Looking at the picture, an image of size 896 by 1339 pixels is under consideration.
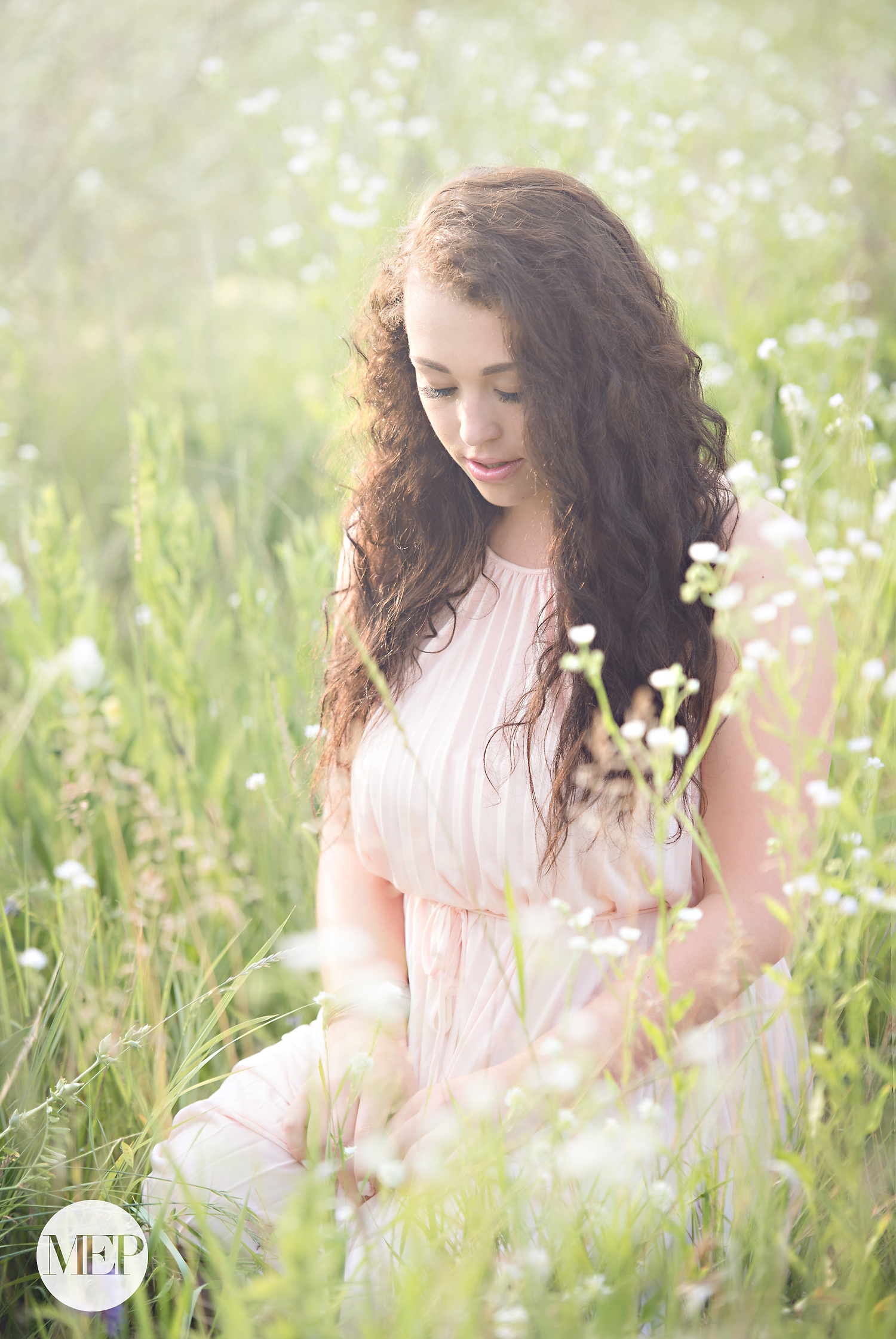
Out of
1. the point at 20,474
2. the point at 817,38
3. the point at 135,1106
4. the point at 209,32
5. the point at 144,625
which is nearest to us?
the point at 135,1106

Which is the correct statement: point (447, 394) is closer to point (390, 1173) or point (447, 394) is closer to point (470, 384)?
point (470, 384)

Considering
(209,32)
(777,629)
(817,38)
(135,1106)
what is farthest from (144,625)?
(817,38)

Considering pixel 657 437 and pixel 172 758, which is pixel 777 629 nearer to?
pixel 657 437

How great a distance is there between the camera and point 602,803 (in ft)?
3.93

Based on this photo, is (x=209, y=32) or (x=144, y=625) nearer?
(x=144, y=625)

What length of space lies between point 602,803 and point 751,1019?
0.30 m

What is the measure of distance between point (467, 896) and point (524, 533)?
549 millimetres

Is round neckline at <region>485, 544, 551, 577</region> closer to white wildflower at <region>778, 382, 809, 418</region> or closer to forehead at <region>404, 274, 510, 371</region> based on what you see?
forehead at <region>404, 274, 510, 371</region>

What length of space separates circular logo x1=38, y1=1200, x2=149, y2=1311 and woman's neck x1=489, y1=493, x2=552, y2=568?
3.32ft

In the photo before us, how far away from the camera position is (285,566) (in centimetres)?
228

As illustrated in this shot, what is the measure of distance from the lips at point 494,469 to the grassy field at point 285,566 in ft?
1.17

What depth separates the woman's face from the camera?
121 cm

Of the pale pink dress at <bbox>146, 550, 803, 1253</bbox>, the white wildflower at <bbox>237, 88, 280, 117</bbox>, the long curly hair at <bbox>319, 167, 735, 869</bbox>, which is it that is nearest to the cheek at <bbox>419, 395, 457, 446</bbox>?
the long curly hair at <bbox>319, 167, 735, 869</bbox>

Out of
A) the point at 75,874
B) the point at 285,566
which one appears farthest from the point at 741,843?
the point at 285,566
